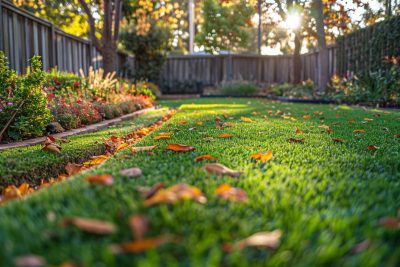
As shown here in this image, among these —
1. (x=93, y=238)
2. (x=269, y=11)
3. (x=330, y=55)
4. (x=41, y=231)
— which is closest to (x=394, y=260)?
(x=93, y=238)

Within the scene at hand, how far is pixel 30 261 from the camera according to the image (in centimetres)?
93

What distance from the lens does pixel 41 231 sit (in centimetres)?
111

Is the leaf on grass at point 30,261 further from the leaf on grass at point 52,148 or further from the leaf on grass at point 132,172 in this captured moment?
the leaf on grass at point 52,148

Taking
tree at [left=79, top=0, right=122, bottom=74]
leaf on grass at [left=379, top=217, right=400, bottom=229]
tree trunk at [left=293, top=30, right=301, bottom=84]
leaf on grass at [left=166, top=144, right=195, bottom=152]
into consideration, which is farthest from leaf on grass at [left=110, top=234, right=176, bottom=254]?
tree trunk at [left=293, top=30, right=301, bottom=84]

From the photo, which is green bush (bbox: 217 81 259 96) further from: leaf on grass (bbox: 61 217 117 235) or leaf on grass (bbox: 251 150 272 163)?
leaf on grass (bbox: 61 217 117 235)

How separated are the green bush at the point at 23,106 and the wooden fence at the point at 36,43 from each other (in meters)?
2.68

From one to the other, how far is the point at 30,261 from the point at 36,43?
7.63m

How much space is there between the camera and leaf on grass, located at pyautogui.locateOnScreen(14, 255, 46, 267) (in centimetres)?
93

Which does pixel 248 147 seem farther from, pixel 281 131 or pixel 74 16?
pixel 74 16

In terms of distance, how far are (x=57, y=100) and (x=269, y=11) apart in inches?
452

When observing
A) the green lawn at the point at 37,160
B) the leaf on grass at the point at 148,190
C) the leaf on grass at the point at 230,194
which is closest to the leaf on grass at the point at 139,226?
the leaf on grass at the point at 148,190

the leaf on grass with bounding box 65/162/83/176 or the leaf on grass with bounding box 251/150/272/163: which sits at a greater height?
the leaf on grass with bounding box 251/150/272/163

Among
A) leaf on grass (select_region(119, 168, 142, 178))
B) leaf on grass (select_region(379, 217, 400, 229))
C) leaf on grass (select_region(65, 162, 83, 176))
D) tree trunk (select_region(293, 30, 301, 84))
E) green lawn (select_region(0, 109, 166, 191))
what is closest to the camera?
leaf on grass (select_region(379, 217, 400, 229))

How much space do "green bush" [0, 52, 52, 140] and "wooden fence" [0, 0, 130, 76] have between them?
8.80 ft
